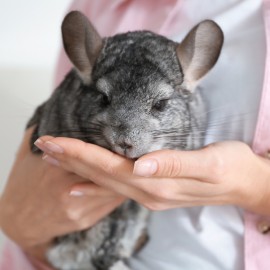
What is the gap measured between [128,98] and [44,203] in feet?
1.24

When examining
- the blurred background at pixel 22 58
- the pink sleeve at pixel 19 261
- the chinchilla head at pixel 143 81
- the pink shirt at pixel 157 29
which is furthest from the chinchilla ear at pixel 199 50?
the blurred background at pixel 22 58

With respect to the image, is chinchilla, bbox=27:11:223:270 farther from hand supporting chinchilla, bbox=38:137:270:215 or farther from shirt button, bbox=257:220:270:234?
shirt button, bbox=257:220:270:234

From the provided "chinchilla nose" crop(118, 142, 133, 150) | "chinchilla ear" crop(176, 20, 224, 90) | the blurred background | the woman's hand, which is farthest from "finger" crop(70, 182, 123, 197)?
the blurred background

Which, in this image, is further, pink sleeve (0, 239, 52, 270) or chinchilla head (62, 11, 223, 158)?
pink sleeve (0, 239, 52, 270)

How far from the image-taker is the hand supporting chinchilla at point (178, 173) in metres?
0.84

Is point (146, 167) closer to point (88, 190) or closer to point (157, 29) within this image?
point (88, 190)

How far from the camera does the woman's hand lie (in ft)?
3.55

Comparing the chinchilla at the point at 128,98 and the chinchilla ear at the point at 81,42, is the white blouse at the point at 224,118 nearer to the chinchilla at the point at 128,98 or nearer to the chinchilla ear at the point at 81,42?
the chinchilla at the point at 128,98

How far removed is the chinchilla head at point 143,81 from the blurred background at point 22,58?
0.95 m

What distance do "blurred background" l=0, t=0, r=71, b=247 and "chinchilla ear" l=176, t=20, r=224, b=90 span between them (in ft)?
3.33

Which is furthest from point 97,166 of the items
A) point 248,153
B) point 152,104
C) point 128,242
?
point 128,242

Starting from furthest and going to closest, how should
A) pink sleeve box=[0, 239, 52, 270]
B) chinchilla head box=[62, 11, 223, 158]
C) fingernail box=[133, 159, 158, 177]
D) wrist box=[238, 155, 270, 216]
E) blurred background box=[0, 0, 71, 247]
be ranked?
blurred background box=[0, 0, 71, 247] → pink sleeve box=[0, 239, 52, 270] → wrist box=[238, 155, 270, 216] → chinchilla head box=[62, 11, 223, 158] → fingernail box=[133, 159, 158, 177]

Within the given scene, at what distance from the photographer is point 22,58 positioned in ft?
6.58

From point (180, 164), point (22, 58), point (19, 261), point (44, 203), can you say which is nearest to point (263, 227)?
point (180, 164)
